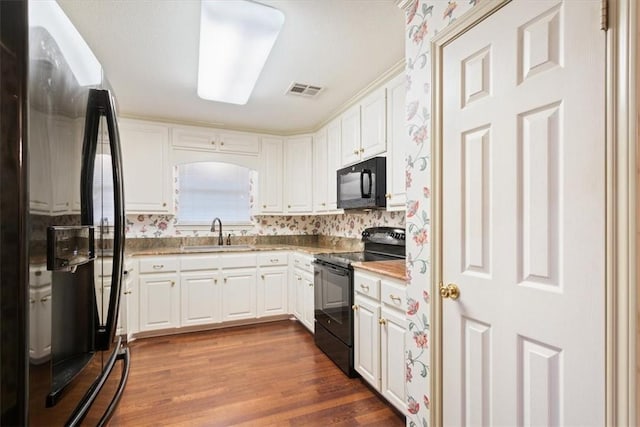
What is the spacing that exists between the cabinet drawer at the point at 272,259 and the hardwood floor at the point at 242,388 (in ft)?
2.73

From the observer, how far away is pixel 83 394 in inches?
30.3

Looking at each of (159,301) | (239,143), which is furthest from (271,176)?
(159,301)

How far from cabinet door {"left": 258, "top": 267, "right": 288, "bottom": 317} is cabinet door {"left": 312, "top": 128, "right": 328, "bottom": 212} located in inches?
34.1

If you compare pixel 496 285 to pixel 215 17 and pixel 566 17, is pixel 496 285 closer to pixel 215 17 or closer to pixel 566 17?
pixel 566 17

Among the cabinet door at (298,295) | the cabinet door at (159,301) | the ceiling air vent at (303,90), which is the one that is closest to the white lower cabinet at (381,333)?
the cabinet door at (298,295)

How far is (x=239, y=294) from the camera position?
3455mm

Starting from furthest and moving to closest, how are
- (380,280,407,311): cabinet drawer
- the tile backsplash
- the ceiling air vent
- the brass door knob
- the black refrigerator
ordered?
1. the tile backsplash
2. the ceiling air vent
3. (380,280,407,311): cabinet drawer
4. the brass door knob
5. the black refrigerator

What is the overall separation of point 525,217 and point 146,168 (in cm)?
353

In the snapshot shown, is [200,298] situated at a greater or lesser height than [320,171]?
lesser

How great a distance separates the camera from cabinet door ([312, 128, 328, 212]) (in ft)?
11.7

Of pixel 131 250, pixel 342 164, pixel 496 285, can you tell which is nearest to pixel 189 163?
pixel 131 250

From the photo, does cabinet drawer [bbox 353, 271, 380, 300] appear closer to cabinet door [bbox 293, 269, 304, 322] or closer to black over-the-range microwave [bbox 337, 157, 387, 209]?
black over-the-range microwave [bbox 337, 157, 387, 209]

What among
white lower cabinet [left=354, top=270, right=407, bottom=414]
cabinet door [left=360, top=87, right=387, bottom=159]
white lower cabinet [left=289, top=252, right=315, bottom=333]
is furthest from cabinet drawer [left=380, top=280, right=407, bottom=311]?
white lower cabinet [left=289, top=252, right=315, bottom=333]

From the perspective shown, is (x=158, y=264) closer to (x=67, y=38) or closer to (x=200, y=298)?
(x=200, y=298)
